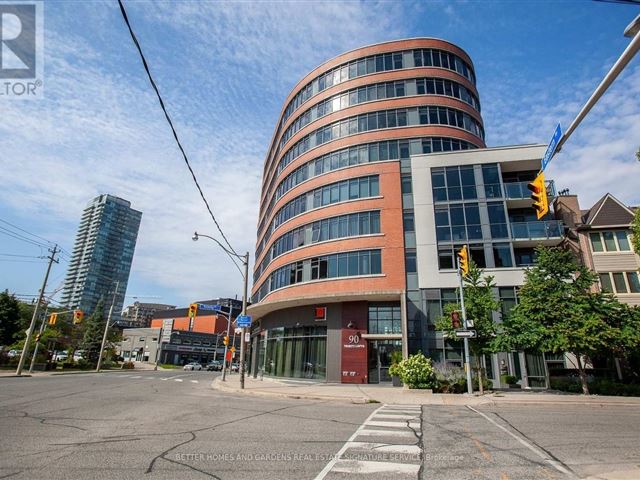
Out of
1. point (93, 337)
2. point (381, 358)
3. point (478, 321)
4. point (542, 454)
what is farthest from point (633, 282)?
point (93, 337)

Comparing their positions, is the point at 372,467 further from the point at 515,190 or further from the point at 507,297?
the point at 515,190

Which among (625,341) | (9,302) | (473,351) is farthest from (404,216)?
(9,302)

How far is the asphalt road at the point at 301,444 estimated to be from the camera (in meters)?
5.86

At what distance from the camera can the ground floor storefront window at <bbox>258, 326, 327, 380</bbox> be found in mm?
28078

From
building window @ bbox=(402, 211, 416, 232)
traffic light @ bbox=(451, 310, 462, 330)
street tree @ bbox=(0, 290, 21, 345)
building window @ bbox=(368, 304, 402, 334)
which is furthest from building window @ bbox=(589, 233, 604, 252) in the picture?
street tree @ bbox=(0, 290, 21, 345)

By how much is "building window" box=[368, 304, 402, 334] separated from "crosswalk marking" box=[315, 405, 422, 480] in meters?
16.0

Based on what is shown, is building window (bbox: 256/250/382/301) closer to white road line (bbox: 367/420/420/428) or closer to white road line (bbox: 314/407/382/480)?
white road line (bbox: 367/420/420/428)

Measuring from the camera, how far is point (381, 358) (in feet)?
86.2

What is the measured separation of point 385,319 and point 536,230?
41.8 feet

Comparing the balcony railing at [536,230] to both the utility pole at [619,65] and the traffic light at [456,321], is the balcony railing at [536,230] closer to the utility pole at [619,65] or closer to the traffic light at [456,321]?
the traffic light at [456,321]

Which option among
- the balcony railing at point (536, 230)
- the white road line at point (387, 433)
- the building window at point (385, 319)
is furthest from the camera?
the balcony railing at point (536, 230)

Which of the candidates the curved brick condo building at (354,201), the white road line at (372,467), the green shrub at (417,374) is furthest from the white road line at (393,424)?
the curved brick condo building at (354,201)

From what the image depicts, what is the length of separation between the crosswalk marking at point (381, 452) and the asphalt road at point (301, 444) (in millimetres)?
21

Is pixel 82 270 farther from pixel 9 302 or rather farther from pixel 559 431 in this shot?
pixel 559 431
